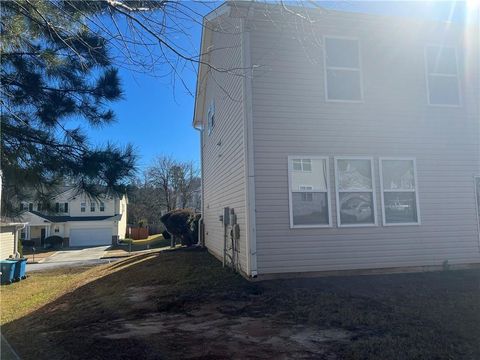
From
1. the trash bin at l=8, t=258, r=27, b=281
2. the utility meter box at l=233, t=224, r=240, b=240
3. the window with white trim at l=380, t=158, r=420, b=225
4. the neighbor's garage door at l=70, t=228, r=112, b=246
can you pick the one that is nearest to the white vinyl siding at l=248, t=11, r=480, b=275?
the window with white trim at l=380, t=158, r=420, b=225

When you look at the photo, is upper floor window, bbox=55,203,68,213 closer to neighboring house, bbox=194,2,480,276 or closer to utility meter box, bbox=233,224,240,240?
neighboring house, bbox=194,2,480,276

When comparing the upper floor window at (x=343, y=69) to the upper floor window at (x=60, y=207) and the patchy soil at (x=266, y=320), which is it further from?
the upper floor window at (x=60, y=207)

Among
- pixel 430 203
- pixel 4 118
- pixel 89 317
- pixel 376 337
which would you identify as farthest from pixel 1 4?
pixel 430 203

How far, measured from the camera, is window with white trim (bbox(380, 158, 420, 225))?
8.65 m

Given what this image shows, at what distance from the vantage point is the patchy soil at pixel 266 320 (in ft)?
14.2

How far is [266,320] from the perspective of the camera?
5484mm

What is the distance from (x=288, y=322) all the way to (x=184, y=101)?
346 centimetres

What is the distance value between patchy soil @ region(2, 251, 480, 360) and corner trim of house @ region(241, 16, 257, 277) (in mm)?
607

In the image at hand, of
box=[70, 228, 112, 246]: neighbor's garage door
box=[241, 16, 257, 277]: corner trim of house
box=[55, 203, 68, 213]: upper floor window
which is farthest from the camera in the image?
box=[70, 228, 112, 246]: neighbor's garage door

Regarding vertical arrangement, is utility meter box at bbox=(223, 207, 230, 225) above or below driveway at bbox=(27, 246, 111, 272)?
above

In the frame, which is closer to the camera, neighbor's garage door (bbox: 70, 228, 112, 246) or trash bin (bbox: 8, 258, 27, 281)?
trash bin (bbox: 8, 258, 27, 281)

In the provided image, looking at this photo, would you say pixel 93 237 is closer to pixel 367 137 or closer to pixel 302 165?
pixel 302 165

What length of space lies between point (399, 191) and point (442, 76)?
310cm

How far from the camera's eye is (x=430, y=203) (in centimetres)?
883
